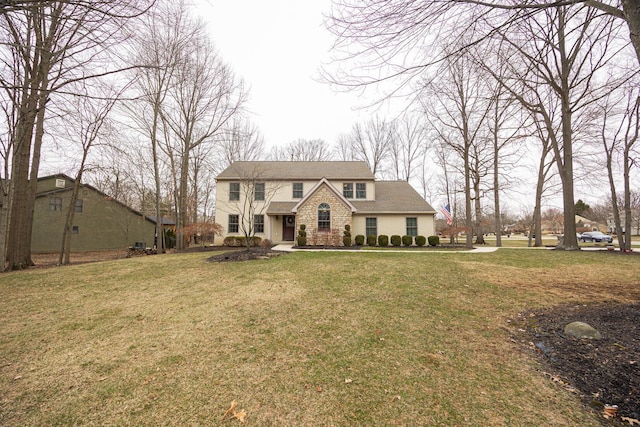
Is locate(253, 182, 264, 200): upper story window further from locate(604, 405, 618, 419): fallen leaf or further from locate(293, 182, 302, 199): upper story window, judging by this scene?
locate(604, 405, 618, 419): fallen leaf

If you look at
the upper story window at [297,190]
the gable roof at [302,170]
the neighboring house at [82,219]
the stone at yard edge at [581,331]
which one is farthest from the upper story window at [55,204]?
the stone at yard edge at [581,331]

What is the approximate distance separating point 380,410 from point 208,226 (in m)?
18.1

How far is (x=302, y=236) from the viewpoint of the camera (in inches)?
674

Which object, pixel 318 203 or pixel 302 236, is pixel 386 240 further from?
pixel 302 236

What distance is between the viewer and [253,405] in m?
2.56

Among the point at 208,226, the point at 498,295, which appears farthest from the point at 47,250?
the point at 498,295

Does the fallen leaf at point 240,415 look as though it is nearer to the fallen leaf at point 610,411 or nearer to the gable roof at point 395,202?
the fallen leaf at point 610,411

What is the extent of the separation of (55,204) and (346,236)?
71.7 ft

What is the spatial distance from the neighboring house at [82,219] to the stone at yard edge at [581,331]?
24518 millimetres

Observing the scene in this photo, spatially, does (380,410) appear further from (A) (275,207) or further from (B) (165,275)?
(A) (275,207)

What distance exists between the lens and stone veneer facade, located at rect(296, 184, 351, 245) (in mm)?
17750

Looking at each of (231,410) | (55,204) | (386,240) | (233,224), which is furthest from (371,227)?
(55,204)

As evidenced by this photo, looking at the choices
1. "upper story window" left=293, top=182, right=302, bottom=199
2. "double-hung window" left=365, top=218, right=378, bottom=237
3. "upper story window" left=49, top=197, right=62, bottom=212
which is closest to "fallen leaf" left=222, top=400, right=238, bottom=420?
"double-hung window" left=365, top=218, right=378, bottom=237

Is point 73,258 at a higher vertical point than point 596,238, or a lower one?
lower
